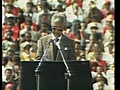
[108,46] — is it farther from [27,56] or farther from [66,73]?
[27,56]

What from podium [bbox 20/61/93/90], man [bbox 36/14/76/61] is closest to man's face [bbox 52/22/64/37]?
man [bbox 36/14/76/61]

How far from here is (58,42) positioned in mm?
869

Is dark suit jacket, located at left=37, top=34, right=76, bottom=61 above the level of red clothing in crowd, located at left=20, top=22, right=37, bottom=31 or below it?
below

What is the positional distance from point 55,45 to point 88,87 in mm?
191

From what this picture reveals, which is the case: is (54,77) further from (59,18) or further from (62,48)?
(59,18)

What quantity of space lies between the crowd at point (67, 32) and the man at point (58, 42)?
0.5 inches

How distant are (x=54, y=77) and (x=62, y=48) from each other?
0.11 meters

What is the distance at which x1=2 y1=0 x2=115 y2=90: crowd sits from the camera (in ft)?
2.82

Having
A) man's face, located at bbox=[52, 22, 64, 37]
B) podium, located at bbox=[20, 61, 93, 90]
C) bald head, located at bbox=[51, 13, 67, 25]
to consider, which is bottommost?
podium, located at bbox=[20, 61, 93, 90]

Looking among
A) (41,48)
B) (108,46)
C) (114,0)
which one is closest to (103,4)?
(114,0)

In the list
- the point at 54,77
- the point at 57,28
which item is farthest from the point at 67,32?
the point at 54,77

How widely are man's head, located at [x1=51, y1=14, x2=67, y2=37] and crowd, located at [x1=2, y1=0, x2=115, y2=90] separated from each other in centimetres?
1

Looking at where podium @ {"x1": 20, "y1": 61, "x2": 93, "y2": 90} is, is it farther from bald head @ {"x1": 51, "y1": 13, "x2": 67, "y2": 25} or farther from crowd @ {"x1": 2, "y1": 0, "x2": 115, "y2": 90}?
bald head @ {"x1": 51, "y1": 13, "x2": 67, "y2": 25}
